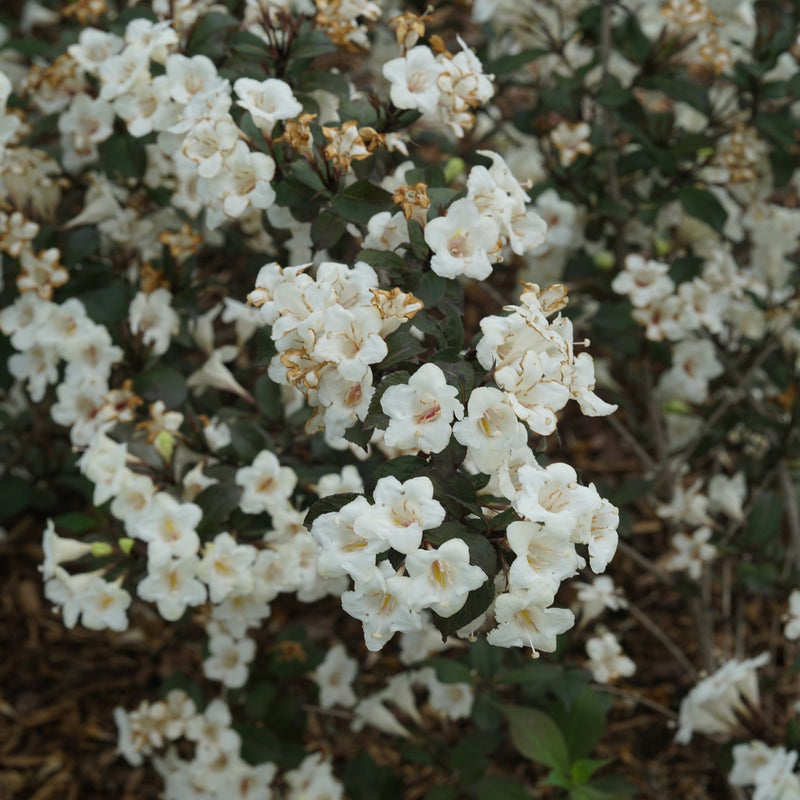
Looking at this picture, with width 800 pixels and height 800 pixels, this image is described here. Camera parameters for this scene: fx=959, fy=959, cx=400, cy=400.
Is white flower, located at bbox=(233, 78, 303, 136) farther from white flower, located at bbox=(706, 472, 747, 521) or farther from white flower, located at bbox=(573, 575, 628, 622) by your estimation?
white flower, located at bbox=(706, 472, 747, 521)

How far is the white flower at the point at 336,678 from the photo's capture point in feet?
7.53

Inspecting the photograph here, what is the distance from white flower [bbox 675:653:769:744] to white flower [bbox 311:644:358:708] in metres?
0.76

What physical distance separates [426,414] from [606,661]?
116 cm

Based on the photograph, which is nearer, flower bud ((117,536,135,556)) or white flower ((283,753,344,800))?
flower bud ((117,536,135,556))

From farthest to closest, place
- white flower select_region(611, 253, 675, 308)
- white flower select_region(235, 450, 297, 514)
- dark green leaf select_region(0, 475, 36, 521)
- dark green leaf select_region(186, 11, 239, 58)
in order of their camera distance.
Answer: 1. dark green leaf select_region(0, 475, 36, 521)
2. white flower select_region(611, 253, 675, 308)
3. dark green leaf select_region(186, 11, 239, 58)
4. white flower select_region(235, 450, 297, 514)

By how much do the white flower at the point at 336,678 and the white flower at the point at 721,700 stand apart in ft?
2.51

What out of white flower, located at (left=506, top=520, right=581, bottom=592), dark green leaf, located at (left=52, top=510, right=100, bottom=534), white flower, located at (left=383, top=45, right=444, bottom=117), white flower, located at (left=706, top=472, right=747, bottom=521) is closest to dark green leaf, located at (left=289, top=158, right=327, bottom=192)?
white flower, located at (left=383, top=45, right=444, bottom=117)

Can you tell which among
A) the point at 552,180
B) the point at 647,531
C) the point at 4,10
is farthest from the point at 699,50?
the point at 4,10

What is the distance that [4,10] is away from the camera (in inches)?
170

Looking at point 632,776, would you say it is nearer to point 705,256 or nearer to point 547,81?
point 705,256

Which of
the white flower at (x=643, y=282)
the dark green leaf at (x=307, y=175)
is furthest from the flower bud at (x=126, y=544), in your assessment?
the white flower at (x=643, y=282)

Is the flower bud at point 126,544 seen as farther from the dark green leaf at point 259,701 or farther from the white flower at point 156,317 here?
the dark green leaf at point 259,701

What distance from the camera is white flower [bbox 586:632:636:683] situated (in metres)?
2.12

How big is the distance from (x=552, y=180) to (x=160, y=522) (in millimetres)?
1376
